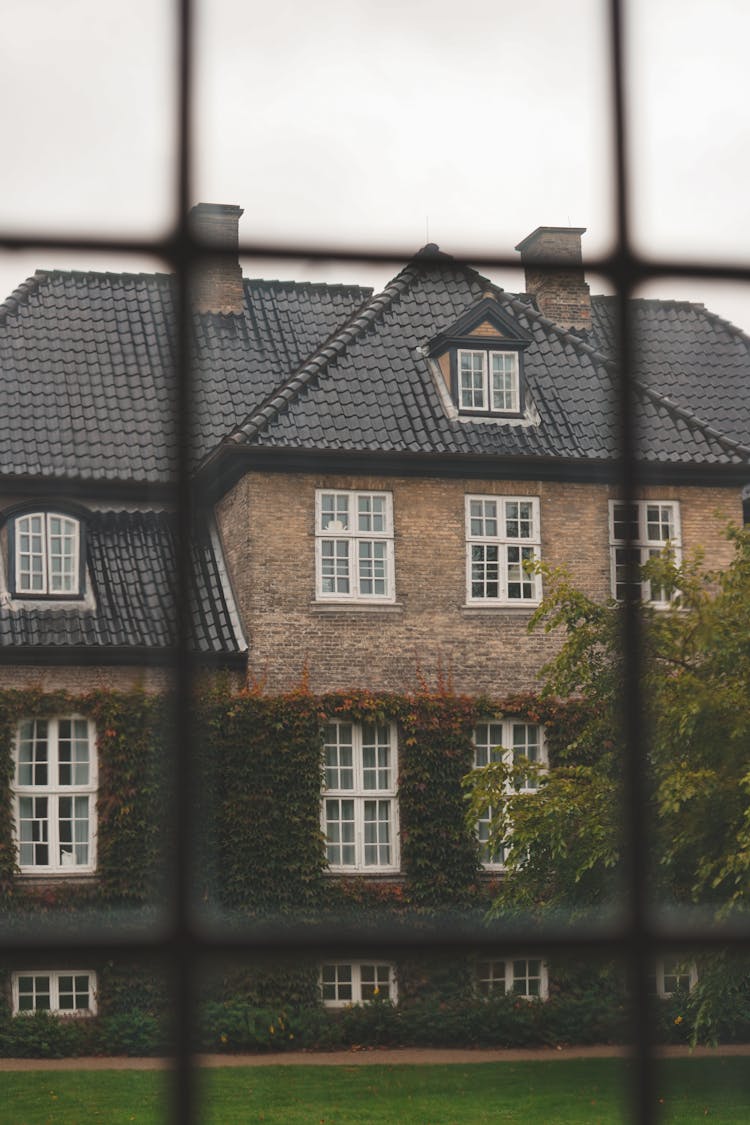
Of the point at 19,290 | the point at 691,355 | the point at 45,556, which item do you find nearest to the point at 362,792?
the point at 45,556

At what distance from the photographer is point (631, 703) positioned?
1002 mm

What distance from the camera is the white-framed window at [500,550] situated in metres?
5.79

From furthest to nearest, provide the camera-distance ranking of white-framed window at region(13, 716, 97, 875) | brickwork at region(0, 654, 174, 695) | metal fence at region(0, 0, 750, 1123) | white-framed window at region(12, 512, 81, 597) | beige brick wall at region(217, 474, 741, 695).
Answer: beige brick wall at region(217, 474, 741, 695) < white-framed window at region(13, 716, 97, 875) < brickwork at region(0, 654, 174, 695) < white-framed window at region(12, 512, 81, 597) < metal fence at region(0, 0, 750, 1123)

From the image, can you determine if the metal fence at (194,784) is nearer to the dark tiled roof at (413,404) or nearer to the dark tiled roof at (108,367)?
the dark tiled roof at (108,367)

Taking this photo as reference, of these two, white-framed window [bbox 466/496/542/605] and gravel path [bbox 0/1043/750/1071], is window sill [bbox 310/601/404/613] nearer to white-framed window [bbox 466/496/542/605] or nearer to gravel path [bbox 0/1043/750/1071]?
white-framed window [bbox 466/496/542/605]

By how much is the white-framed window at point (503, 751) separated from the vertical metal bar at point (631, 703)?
4.12 meters

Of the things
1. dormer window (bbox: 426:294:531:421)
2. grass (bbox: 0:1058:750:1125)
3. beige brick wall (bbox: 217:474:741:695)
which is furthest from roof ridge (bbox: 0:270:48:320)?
beige brick wall (bbox: 217:474:741:695)

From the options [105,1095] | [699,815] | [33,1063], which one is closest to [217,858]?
[105,1095]

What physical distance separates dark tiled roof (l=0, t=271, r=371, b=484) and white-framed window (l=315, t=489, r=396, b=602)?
0.83 meters

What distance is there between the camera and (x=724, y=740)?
3.54m

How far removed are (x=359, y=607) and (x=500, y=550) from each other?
73 cm

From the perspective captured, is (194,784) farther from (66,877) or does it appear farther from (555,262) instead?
(66,877)

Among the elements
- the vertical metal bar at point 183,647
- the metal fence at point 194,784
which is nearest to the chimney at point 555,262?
the metal fence at point 194,784

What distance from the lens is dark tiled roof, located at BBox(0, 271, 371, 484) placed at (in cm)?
200
